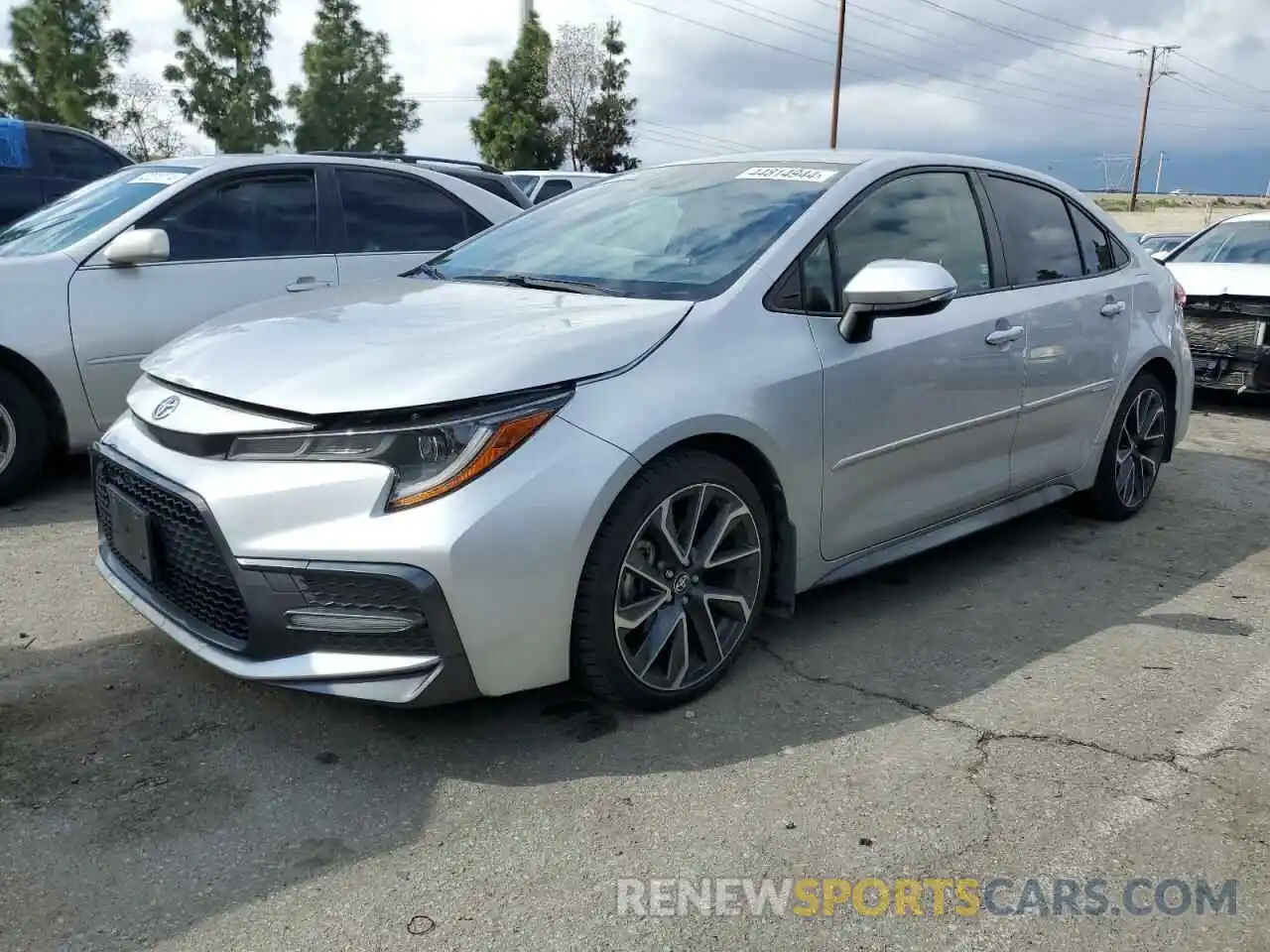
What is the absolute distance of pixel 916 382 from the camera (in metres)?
3.66

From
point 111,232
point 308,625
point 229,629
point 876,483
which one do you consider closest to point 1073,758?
point 876,483

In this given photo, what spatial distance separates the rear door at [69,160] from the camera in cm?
823

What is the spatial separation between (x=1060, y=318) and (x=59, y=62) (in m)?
34.3

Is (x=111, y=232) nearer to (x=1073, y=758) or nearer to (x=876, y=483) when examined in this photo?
(x=876, y=483)

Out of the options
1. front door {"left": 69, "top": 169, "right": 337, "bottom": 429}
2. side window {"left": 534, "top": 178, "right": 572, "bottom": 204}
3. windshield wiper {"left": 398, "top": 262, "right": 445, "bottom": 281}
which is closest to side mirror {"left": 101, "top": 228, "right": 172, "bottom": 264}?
front door {"left": 69, "top": 169, "right": 337, "bottom": 429}

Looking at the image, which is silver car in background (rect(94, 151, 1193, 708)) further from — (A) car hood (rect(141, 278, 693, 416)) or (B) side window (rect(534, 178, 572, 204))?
(B) side window (rect(534, 178, 572, 204))

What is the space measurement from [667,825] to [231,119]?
1469 inches

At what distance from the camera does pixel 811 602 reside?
13.3 ft

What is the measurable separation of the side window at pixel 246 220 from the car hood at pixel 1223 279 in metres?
6.05

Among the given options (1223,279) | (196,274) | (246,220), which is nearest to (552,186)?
(1223,279)

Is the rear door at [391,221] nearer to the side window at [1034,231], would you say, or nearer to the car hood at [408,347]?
the car hood at [408,347]

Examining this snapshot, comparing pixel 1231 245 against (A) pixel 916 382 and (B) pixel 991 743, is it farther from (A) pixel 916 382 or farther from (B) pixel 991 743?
(B) pixel 991 743

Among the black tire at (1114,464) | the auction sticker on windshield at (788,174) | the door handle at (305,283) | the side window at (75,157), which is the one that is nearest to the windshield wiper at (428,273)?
the auction sticker on windshield at (788,174)

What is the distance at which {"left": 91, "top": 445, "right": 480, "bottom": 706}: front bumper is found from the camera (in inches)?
101
